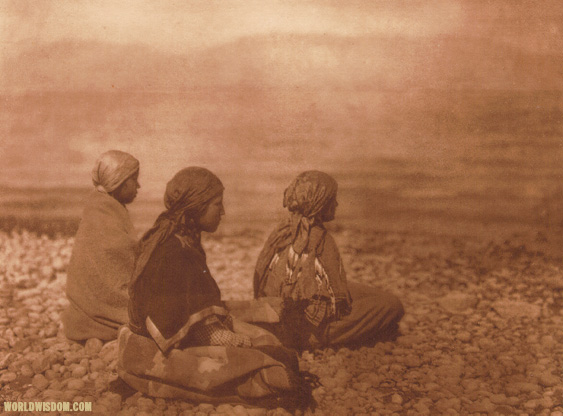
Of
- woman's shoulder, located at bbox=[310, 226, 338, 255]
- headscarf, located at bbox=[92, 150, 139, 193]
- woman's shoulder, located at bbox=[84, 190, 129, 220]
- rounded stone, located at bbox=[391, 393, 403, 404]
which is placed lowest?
rounded stone, located at bbox=[391, 393, 403, 404]

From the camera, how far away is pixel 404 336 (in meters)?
5.12

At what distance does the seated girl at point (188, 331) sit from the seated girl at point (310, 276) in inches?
25.5

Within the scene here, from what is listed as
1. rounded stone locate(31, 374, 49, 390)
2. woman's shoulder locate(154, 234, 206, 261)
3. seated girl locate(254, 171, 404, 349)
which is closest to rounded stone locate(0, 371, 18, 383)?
rounded stone locate(31, 374, 49, 390)

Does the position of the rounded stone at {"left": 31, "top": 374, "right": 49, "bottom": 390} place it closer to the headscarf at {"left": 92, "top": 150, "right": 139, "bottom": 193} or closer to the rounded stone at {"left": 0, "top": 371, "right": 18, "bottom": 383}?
the rounded stone at {"left": 0, "top": 371, "right": 18, "bottom": 383}

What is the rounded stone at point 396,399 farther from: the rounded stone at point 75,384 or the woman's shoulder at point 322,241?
the rounded stone at point 75,384

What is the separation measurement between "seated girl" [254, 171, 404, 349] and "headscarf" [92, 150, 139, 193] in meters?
1.14

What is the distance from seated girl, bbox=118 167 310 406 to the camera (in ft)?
12.5

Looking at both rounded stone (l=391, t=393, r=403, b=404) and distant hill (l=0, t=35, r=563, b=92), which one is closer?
Result: rounded stone (l=391, t=393, r=403, b=404)

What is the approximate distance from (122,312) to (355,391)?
169cm

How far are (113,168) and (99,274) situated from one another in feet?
2.44

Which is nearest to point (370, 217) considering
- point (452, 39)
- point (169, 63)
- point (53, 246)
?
point (452, 39)

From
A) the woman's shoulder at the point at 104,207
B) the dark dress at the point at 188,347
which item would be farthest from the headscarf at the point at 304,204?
the woman's shoulder at the point at 104,207

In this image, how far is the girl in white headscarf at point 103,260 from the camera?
16.1 ft

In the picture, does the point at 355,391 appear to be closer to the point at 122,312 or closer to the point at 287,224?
the point at 287,224
